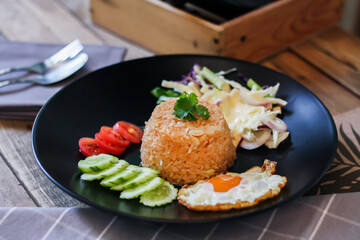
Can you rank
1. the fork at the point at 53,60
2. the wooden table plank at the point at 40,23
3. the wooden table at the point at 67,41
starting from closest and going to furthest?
the wooden table at the point at 67,41 → the fork at the point at 53,60 → the wooden table plank at the point at 40,23

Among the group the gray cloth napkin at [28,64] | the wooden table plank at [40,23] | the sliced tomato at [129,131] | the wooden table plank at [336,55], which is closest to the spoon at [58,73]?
the gray cloth napkin at [28,64]

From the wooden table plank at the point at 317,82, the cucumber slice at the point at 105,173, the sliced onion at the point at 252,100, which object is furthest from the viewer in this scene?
the wooden table plank at the point at 317,82

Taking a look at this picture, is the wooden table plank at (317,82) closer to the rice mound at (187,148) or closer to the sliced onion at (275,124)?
the sliced onion at (275,124)

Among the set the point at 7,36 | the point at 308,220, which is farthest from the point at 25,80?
the point at 308,220

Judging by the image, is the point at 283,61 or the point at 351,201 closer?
the point at 351,201

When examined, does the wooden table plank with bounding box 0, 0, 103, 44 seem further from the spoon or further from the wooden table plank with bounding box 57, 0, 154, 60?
the spoon

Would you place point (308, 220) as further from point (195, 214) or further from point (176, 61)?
point (176, 61)

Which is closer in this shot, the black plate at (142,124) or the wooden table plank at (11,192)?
the black plate at (142,124)
